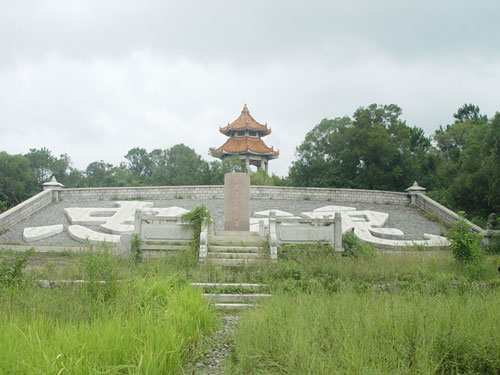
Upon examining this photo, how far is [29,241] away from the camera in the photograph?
45.5ft

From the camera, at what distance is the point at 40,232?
14.3 metres

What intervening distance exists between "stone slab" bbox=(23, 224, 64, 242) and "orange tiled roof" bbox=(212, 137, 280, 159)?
18.9 m

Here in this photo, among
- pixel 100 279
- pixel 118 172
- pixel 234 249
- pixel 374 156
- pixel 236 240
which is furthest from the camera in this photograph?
pixel 118 172

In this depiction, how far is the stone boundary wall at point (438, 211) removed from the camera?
15.9 m

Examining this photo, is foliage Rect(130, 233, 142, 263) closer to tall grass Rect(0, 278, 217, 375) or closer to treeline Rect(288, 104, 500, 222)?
tall grass Rect(0, 278, 217, 375)

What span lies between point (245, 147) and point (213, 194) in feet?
42.0

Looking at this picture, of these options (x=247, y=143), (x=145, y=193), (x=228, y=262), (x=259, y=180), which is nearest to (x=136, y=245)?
(x=228, y=262)

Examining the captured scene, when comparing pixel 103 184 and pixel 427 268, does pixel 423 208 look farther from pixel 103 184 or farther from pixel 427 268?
pixel 103 184

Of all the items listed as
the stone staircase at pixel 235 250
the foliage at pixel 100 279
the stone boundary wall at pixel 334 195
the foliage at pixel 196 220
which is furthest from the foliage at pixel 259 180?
the foliage at pixel 100 279

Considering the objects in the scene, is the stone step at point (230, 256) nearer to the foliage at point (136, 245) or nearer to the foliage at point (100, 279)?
the foliage at point (136, 245)

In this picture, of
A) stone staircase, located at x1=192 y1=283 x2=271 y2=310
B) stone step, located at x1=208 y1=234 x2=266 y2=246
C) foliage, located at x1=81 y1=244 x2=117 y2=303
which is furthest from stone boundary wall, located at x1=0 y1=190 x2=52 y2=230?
foliage, located at x1=81 y1=244 x2=117 y2=303

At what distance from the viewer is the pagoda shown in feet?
108

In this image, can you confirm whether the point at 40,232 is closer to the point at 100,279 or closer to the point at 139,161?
the point at 100,279

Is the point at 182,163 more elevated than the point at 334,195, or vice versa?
the point at 182,163
